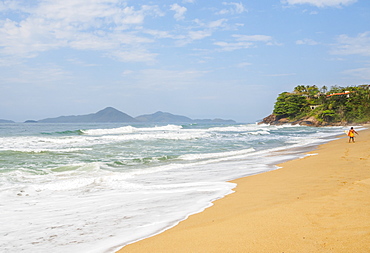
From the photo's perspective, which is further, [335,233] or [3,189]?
[3,189]

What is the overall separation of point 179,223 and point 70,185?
193 inches

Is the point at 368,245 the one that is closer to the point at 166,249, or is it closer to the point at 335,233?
the point at 335,233

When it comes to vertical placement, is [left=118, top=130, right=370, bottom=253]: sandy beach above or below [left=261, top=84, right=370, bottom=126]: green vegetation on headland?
below

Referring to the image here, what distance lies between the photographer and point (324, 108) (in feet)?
220

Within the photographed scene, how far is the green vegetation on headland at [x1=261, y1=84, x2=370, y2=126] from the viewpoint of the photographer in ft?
205

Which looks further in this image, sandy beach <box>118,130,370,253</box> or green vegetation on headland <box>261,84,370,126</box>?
green vegetation on headland <box>261,84,370,126</box>

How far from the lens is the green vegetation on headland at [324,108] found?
62.5 meters

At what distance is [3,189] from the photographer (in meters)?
7.73

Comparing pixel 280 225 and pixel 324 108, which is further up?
pixel 324 108

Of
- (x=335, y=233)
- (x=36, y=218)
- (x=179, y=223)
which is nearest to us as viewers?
(x=335, y=233)

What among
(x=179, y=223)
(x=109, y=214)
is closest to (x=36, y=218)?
(x=109, y=214)

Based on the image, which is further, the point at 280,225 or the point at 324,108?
the point at 324,108

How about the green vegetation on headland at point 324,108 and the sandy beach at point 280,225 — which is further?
the green vegetation on headland at point 324,108

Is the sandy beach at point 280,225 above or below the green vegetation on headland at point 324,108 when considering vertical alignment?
below
